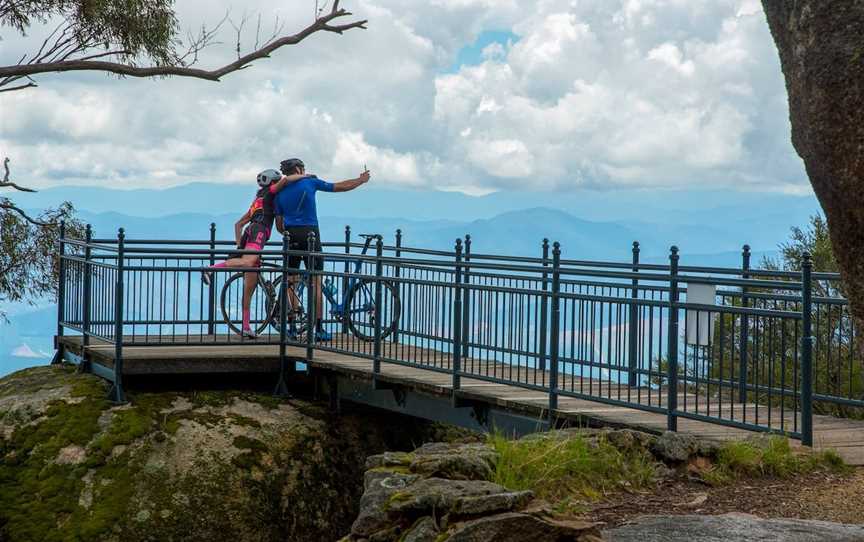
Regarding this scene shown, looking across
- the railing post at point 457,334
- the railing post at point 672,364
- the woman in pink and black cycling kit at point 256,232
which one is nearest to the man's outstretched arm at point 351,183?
the woman in pink and black cycling kit at point 256,232

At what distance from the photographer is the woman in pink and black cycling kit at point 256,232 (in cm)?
1568

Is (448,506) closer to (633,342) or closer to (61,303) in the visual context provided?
(633,342)

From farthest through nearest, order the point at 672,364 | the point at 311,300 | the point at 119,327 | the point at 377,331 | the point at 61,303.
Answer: the point at 61,303 → the point at 311,300 → the point at 119,327 → the point at 377,331 → the point at 672,364

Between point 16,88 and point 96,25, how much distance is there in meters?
1.94

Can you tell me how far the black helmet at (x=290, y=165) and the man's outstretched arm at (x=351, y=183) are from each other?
24.5 inches

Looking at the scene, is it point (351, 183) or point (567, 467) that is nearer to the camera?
point (567, 467)

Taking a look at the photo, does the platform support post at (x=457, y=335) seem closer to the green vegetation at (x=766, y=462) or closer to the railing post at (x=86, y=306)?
the green vegetation at (x=766, y=462)

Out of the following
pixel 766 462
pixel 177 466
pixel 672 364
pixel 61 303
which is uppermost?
pixel 61 303

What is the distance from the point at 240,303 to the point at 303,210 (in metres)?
1.50

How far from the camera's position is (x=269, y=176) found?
15977mm

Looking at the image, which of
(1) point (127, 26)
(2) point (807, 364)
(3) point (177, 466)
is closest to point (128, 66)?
(1) point (127, 26)

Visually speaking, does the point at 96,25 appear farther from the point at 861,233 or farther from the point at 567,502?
the point at 861,233

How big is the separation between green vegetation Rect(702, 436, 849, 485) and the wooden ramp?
0.32 m

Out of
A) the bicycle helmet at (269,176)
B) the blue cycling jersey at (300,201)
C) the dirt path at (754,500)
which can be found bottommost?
the dirt path at (754,500)
